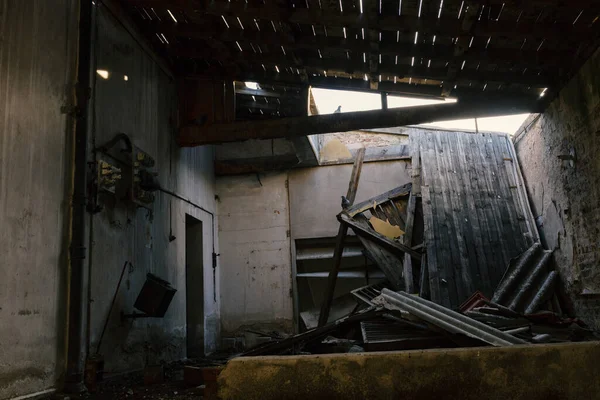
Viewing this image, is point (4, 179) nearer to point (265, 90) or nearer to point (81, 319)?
point (81, 319)

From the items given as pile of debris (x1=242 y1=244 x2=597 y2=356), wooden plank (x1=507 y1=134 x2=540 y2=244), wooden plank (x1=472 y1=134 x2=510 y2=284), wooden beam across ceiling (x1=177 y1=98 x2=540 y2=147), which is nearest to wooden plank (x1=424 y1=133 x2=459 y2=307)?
pile of debris (x1=242 y1=244 x2=597 y2=356)

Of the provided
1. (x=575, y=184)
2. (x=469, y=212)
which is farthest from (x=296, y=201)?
(x=575, y=184)

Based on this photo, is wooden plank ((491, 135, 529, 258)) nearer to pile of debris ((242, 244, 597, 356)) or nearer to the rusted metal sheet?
pile of debris ((242, 244, 597, 356))

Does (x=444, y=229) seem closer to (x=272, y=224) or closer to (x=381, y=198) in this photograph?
(x=381, y=198)

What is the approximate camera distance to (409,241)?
7758mm

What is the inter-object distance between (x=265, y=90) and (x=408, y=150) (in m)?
2.98

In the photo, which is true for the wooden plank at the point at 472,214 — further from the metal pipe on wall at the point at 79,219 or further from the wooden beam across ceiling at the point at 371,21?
the metal pipe on wall at the point at 79,219

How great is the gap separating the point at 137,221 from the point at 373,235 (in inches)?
152

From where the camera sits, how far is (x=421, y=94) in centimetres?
711

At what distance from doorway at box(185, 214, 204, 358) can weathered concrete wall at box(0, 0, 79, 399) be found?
11.5 ft

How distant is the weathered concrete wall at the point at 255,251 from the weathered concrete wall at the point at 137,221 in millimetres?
969

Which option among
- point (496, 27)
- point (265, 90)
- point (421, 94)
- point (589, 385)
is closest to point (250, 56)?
point (265, 90)

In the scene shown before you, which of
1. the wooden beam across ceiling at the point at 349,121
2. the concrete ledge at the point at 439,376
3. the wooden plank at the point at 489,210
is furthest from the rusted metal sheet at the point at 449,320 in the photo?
the wooden beam across ceiling at the point at 349,121

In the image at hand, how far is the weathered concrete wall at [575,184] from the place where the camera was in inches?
201
